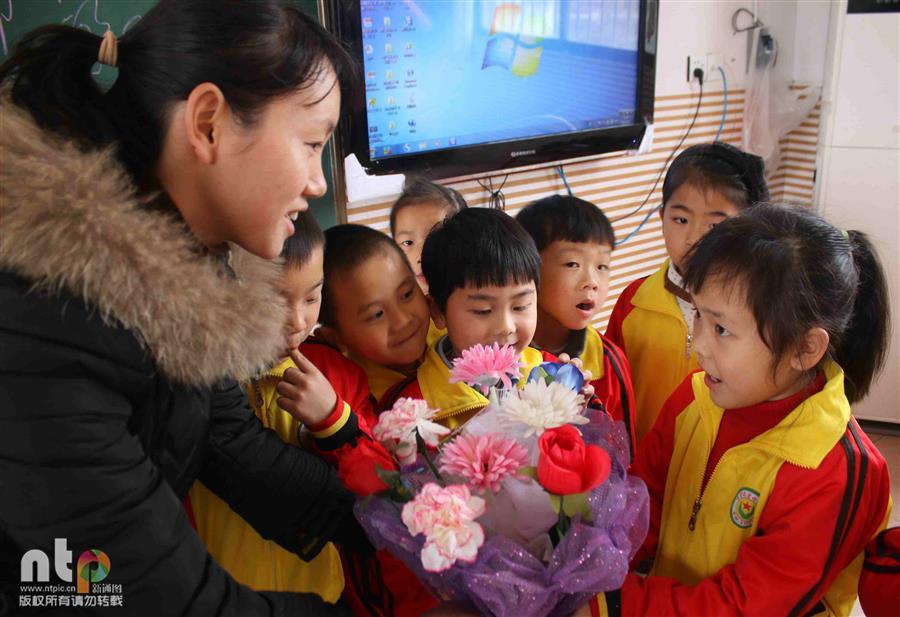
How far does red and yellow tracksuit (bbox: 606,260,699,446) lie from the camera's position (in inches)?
77.6

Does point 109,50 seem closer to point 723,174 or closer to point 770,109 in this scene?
point 723,174

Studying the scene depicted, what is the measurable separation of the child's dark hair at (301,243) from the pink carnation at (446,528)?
2.12ft

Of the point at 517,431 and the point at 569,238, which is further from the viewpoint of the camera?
the point at 569,238

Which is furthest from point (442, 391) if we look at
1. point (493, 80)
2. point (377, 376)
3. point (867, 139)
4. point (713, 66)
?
point (713, 66)

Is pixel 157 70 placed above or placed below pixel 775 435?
above

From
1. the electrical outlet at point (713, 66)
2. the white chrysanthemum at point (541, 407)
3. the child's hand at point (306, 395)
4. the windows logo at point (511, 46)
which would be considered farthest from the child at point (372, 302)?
the electrical outlet at point (713, 66)

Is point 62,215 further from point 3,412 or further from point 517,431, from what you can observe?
point 517,431

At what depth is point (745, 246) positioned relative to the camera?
52.1 inches

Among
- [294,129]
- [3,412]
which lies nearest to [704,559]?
[294,129]

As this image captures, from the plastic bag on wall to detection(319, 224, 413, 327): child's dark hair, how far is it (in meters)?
3.16

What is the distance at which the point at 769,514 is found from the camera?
49.5 inches

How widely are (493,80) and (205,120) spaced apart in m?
2.17

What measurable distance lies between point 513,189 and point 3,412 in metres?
2.70

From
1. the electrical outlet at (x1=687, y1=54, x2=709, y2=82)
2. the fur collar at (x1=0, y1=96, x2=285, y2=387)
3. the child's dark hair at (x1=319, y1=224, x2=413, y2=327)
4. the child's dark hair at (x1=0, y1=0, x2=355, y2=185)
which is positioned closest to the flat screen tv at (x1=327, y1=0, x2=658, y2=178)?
the electrical outlet at (x1=687, y1=54, x2=709, y2=82)
